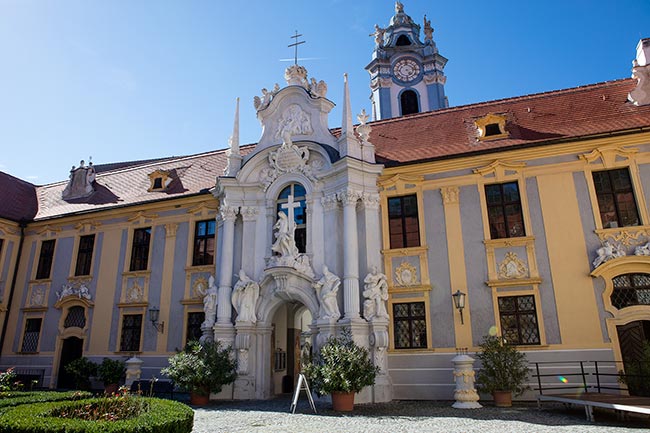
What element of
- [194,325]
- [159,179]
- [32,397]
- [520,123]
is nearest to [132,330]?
[194,325]

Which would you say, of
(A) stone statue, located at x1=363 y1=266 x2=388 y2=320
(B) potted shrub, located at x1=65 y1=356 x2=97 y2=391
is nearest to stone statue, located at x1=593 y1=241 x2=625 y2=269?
(A) stone statue, located at x1=363 y1=266 x2=388 y2=320

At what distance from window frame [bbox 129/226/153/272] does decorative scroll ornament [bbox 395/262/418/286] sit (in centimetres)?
1004

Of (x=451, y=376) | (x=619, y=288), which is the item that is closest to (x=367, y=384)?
(x=451, y=376)

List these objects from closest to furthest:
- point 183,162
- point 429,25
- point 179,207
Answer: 1. point 179,207
2. point 183,162
3. point 429,25

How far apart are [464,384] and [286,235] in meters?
6.91

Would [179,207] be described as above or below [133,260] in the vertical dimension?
above

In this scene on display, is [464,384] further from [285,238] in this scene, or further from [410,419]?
[285,238]

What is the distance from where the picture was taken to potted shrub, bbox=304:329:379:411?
39.4ft

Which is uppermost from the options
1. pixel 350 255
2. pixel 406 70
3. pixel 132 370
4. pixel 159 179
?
pixel 406 70

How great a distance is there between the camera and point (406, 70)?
1517 inches

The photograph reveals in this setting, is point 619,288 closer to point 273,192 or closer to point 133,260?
point 273,192

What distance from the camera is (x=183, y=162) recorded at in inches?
862

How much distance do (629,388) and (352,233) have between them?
850 centimetres

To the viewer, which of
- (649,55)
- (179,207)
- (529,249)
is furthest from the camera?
(179,207)
